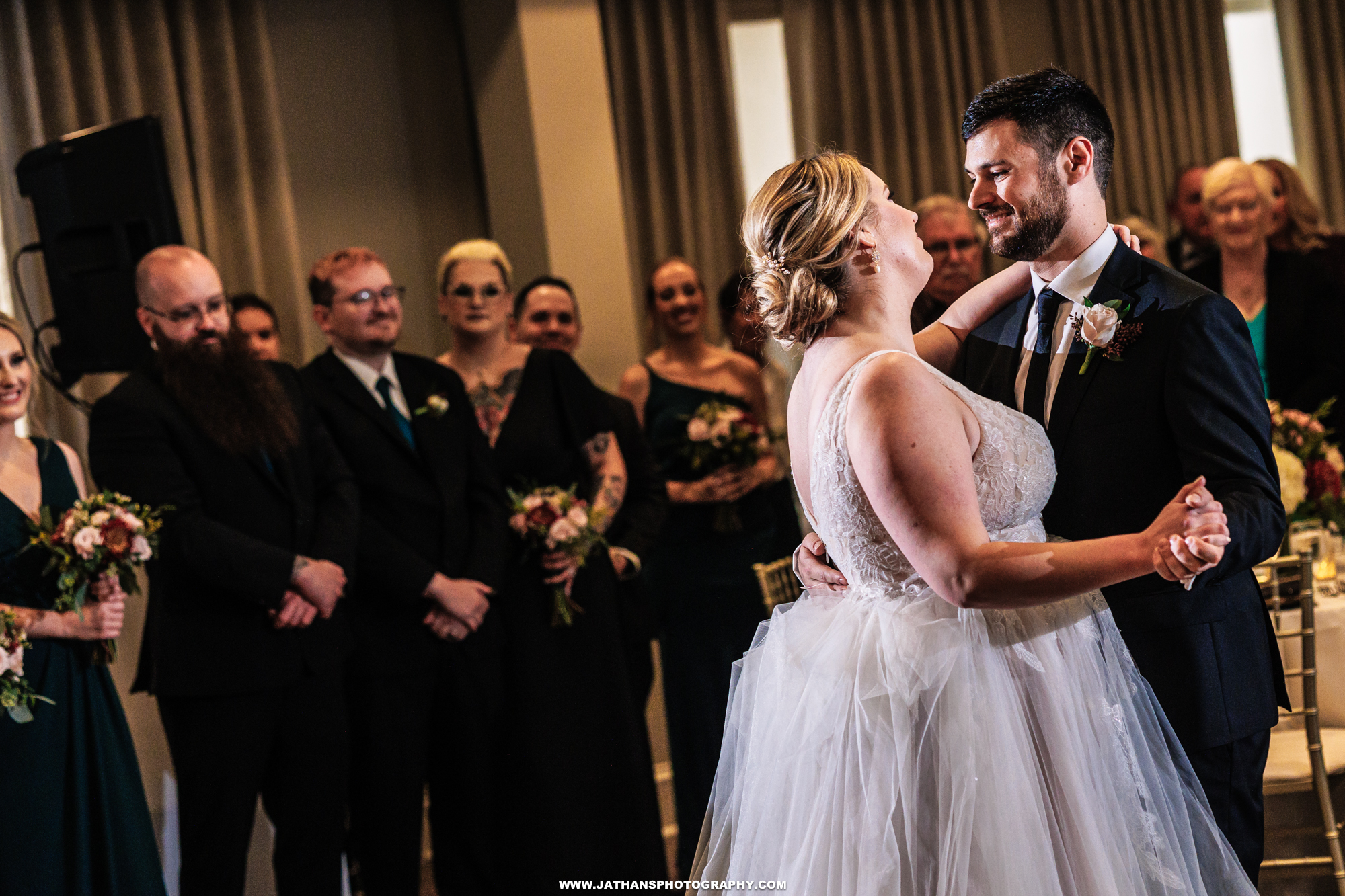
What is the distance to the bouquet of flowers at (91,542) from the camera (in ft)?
10.4

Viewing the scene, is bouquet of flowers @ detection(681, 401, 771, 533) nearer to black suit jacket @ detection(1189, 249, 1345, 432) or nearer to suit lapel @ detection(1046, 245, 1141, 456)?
black suit jacket @ detection(1189, 249, 1345, 432)

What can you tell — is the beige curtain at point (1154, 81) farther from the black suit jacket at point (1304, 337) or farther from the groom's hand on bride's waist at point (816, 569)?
the groom's hand on bride's waist at point (816, 569)

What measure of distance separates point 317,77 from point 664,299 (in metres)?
2.83

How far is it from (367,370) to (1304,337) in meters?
3.59

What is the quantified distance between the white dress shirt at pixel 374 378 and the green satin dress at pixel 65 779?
3.29ft

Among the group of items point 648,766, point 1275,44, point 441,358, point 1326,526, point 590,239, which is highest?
point 1275,44

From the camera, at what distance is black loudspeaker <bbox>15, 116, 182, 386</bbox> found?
13.8 feet

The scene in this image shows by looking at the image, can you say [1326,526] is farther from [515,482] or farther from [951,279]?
[515,482]

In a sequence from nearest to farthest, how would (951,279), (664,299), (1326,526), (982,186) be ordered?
1. (982,186)
2. (1326,526)
3. (951,279)
4. (664,299)

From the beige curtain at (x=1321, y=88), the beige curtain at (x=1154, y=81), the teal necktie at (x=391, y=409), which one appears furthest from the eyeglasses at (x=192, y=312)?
the beige curtain at (x=1321, y=88)

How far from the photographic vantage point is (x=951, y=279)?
454cm

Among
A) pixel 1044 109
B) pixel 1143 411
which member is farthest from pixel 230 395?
pixel 1143 411

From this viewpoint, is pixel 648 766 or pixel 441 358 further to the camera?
pixel 441 358

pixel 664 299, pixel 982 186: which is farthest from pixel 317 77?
pixel 982 186
